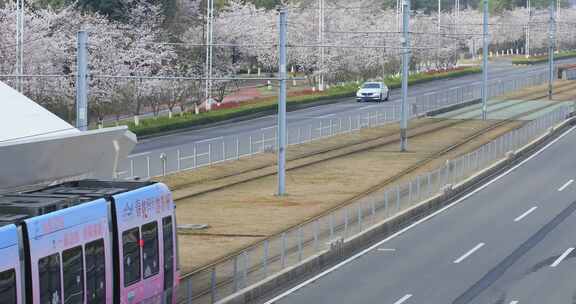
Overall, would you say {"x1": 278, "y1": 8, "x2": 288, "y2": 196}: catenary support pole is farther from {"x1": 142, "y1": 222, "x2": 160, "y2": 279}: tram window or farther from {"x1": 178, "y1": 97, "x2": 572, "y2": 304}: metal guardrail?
{"x1": 142, "y1": 222, "x2": 160, "y2": 279}: tram window

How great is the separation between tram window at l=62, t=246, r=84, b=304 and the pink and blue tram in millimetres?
15

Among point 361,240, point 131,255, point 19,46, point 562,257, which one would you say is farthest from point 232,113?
point 131,255

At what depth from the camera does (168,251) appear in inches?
922

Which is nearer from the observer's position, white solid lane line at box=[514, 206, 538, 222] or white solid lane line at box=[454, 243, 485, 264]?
white solid lane line at box=[454, 243, 485, 264]

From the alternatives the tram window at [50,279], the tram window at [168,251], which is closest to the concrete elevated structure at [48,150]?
the tram window at [168,251]

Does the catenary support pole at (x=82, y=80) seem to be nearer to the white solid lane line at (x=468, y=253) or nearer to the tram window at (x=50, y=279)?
the white solid lane line at (x=468, y=253)

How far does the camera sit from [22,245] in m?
18.2

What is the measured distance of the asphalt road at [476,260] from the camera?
27375 mm

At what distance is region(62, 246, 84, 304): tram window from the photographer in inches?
757

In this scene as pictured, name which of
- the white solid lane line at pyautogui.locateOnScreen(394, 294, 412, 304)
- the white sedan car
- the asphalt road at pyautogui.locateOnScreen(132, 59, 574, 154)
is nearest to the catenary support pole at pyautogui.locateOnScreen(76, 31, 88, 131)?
the white solid lane line at pyautogui.locateOnScreen(394, 294, 412, 304)

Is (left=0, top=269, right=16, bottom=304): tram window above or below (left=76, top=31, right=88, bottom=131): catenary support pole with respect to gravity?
below

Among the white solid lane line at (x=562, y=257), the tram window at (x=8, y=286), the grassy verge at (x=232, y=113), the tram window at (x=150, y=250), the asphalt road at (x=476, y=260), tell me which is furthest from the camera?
the grassy verge at (x=232, y=113)

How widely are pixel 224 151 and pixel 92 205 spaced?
36496mm

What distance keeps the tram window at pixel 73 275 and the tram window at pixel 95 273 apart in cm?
24
